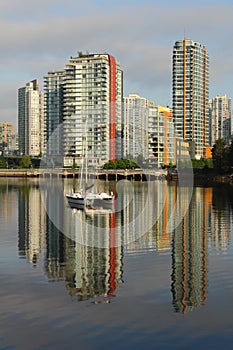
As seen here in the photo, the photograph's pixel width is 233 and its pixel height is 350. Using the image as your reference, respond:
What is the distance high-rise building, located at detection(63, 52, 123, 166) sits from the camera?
163 meters

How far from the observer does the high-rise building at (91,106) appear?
534 ft

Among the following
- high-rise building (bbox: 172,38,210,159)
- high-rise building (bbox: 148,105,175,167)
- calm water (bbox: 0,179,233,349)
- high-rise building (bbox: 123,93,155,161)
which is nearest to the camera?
calm water (bbox: 0,179,233,349)

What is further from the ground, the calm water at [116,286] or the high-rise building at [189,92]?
the high-rise building at [189,92]

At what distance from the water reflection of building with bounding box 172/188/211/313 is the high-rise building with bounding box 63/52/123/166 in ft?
398

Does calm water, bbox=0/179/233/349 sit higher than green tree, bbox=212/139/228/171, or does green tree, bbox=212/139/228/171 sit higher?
green tree, bbox=212/139/228/171

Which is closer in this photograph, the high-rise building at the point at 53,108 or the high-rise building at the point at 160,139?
the high-rise building at the point at 160,139

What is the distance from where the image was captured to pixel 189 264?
25734 millimetres

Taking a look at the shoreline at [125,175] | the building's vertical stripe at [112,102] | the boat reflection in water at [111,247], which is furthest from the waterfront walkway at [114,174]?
the boat reflection in water at [111,247]

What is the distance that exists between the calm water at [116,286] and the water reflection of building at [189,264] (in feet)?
0.14

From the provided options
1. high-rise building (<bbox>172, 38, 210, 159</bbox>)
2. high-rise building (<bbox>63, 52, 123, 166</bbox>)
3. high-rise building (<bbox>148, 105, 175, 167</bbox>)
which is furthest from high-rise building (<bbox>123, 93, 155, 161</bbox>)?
high-rise building (<bbox>172, 38, 210, 159</bbox>)

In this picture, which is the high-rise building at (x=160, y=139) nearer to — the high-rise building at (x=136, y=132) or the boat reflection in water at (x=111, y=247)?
the high-rise building at (x=136, y=132)

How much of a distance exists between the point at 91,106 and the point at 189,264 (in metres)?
141

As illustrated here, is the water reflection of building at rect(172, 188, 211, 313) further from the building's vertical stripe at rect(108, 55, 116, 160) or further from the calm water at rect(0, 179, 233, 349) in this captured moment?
the building's vertical stripe at rect(108, 55, 116, 160)

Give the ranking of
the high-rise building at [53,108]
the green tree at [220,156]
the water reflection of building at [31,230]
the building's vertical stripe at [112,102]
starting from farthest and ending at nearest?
the high-rise building at [53,108]
the building's vertical stripe at [112,102]
the green tree at [220,156]
the water reflection of building at [31,230]
